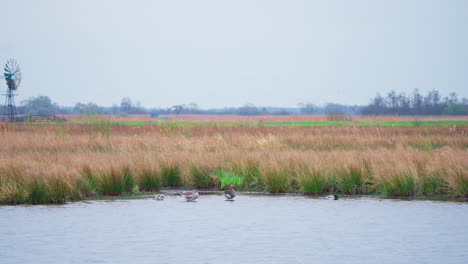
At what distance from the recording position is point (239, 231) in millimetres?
16266

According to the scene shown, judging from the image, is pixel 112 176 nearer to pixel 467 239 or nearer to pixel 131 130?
pixel 467 239

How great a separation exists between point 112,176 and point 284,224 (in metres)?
6.83

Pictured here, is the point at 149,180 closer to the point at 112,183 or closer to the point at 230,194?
the point at 112,183

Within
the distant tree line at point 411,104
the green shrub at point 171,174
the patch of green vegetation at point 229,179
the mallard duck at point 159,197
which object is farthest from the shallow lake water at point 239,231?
the distant tree line at point 411,104

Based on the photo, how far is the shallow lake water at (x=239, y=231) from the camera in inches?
541

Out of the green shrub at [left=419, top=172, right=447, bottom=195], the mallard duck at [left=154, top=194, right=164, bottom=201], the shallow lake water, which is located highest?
the green shrub at [left=419, top=172, right=447, bottom=195]

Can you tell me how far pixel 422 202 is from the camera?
19.9 meters

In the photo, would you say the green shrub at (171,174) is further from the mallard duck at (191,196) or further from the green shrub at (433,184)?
the green shrub at (433,184)

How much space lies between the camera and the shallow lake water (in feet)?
45.1

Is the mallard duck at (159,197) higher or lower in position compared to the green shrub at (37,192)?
lower

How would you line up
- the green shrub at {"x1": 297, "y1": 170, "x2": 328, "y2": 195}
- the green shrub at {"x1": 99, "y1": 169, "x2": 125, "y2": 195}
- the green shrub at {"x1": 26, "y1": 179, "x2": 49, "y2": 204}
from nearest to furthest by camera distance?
the green shrub at {"x1": 26, "y1": 179, "x2": 49, "y2": 204}
the green shrub at {"x1": 99, "y1": 169, "x2": 125, "y2": 195}
the green shrub at {"x1": 297, "y1": 170, "x2": 328, "y2": 195}

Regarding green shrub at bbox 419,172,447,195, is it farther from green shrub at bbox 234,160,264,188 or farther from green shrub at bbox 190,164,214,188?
green shrub at bbox 190,164,214,188

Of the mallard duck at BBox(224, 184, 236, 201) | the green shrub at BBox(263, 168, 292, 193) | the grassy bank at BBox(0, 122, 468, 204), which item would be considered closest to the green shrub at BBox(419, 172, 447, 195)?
the grassy bank at BBox(0, 122, 468, 204)

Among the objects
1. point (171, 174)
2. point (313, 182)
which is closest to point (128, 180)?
point (171, 174)
